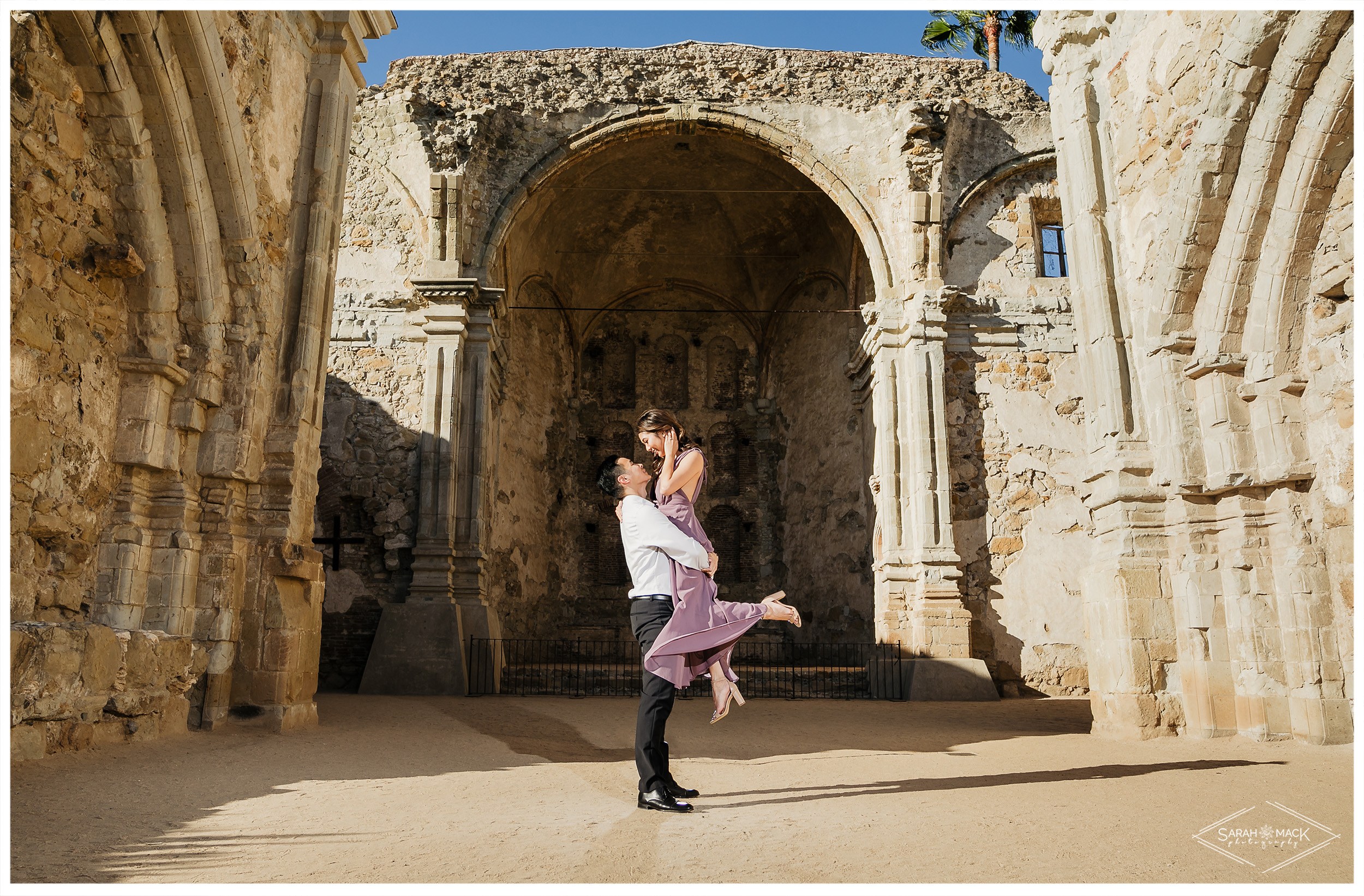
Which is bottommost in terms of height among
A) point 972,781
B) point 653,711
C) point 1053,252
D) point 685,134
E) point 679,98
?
point 972,781

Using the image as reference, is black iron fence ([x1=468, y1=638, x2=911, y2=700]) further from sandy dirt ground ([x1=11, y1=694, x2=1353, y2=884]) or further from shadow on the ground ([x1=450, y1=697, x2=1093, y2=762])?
sandy dirt ground ([x1=11, y1=694, x2=1353, y2=884])

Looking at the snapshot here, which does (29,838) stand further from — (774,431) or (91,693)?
(774,431)

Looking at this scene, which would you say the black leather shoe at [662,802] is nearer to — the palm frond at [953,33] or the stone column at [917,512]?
the stone column at [917,512]

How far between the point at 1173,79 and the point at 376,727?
7523 mm

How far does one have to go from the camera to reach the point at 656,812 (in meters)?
3.76

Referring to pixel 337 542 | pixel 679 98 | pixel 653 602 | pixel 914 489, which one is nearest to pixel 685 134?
pixel 679 98

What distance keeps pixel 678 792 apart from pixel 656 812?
23cm

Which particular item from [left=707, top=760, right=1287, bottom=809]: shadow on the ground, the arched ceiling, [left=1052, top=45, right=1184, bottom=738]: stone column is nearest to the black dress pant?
[left=707, top=760, right=1287, bottom=809]: shadow on the ground

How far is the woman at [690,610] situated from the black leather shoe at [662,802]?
36 centimetres

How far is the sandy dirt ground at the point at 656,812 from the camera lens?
2.93 m

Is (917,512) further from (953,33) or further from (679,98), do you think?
(953,33)

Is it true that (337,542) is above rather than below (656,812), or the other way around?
above

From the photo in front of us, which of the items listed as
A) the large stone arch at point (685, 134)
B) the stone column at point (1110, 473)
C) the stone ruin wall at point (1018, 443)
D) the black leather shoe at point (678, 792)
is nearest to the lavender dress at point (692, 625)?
the black leather shoe at point (678, 792)
